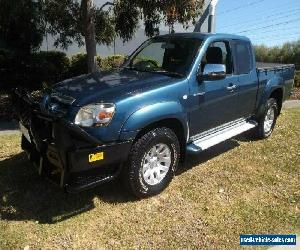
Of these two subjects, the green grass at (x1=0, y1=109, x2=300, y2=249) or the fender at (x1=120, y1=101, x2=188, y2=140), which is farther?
the fender at (x1=120, y1=101, x2=188, y2=140)

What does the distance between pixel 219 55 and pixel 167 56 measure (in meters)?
0.84

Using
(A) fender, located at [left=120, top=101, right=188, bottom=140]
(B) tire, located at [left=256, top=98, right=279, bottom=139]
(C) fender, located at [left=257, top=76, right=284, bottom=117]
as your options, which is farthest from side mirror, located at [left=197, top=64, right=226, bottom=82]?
(B) tire, located at [left=256, top=98, right=279, bottom=139]

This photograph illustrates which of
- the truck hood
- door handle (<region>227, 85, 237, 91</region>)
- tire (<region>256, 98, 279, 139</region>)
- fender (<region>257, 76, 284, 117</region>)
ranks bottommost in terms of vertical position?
tire (<region>256, 98, 279, 139</region>)

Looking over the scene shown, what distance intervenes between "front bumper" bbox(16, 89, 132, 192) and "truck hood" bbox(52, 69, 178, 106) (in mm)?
452

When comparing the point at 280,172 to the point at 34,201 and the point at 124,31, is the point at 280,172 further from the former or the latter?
the point at 124,31

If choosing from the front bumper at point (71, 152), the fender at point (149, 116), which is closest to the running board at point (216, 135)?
the fender at point (149, 116)

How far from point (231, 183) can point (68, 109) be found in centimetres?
255

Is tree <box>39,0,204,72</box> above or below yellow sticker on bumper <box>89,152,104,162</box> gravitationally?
above

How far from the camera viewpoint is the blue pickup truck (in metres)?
4.36

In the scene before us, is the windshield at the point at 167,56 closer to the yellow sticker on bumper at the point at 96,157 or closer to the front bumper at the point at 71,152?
the front bumper at the point at 71,152

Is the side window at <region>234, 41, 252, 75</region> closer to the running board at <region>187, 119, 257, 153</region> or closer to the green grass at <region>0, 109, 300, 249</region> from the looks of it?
the running board at <region>187, 119, 257, 153</region>

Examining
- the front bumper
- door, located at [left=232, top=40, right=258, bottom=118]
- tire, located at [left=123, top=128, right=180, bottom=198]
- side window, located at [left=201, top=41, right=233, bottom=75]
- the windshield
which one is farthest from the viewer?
door, located at [left=232, top=40, right=258, bottom=118]

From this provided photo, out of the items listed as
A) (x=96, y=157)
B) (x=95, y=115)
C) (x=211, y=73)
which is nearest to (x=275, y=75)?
(x=211, y=73)

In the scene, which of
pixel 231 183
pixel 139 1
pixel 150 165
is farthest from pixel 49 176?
pixel 139 1
